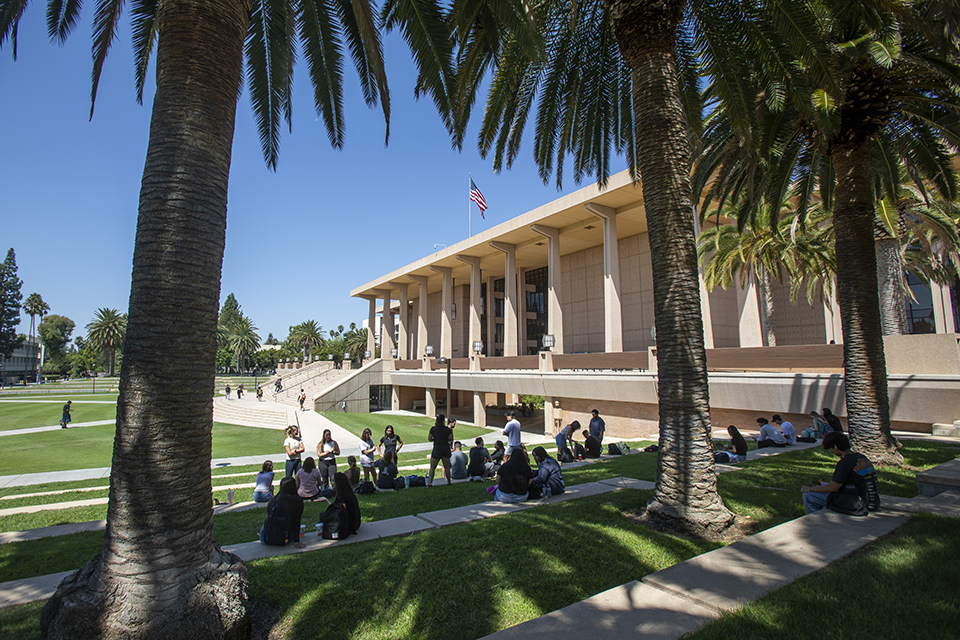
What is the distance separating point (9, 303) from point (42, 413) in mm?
74947

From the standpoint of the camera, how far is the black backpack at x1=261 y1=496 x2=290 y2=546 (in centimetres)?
585

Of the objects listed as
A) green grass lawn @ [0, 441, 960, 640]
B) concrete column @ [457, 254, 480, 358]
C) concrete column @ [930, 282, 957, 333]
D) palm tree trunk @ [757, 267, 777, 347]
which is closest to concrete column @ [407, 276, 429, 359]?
concrete column @ [457, 254, 480, 358]

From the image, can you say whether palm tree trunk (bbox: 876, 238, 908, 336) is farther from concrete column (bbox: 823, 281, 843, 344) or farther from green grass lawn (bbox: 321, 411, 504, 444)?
green grass lawn (bbox: 321, 411, 504, 444)

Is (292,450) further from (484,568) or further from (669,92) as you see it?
(669,92)

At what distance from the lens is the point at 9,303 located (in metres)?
84.2

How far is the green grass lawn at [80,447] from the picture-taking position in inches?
675

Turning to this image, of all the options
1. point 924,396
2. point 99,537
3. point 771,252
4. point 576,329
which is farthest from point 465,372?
point 99,537

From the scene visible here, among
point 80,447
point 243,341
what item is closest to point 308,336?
point 243,341

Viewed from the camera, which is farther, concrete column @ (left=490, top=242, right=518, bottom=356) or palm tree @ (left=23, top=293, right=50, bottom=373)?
palm tree @ (left=23, top=293, right=50, bottom=373)

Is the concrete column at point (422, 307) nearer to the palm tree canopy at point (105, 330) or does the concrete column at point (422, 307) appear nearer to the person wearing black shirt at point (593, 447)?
the person wearing black shirt at point (593, 447)

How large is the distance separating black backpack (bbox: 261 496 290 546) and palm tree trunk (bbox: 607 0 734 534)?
464 cm

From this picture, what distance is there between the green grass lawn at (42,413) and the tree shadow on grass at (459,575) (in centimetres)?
2754

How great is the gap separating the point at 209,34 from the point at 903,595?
289 inches

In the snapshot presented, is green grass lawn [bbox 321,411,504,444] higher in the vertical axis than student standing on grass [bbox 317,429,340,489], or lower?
lower
